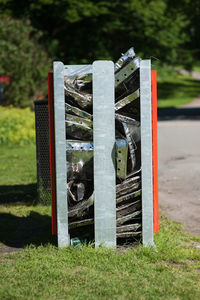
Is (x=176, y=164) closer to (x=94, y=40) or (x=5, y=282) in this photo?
(x=5, y=282)

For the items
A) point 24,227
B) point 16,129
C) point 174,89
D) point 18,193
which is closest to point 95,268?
point 24,227

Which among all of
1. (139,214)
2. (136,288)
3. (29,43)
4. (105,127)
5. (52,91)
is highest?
(29,43)

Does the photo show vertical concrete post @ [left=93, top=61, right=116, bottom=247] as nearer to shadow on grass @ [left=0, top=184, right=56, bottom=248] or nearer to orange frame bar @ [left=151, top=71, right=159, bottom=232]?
orange frame bar @ [left=151, top=71, right=159, bottom=232]

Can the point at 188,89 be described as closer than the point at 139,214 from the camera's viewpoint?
No

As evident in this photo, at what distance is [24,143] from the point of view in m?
12.8

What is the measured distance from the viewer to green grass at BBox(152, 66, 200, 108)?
34500mm

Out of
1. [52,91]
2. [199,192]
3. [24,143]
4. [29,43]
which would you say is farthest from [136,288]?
[29,43]

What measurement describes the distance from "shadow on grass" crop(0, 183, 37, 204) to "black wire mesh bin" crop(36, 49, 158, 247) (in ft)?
7.65

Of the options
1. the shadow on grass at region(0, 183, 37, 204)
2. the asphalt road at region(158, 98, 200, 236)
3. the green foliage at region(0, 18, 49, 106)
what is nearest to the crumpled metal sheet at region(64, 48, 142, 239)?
the asphalt road at region(158, 98, 200, 236)

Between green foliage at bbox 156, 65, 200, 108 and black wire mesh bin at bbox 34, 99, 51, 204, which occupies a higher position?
green foliage at bbox 156, 65, 200, 108

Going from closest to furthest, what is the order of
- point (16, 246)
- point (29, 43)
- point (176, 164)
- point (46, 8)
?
point (16, 246) → point (176, 164) → point (29, 43) → point (46, 8)

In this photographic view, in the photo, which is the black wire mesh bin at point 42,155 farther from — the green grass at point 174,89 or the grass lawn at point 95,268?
the green grass at point 174,89

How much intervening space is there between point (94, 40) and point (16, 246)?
2728cm

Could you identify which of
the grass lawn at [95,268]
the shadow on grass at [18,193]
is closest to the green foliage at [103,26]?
the shadow on grass at [18,193]
